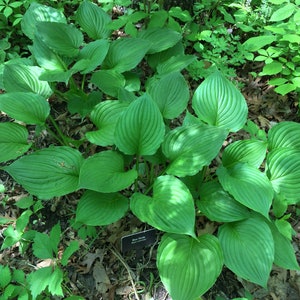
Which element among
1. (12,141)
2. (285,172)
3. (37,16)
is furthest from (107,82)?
(285,172)

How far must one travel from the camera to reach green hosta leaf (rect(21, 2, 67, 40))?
3096 millimetres

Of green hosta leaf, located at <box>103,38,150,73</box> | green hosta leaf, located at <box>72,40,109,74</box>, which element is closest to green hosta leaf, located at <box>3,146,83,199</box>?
green hosta leaf, located at <box>72,40,109,74</box>

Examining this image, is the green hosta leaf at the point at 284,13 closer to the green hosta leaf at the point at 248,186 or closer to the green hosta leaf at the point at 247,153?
the green hosta leaf at the point at 247,153

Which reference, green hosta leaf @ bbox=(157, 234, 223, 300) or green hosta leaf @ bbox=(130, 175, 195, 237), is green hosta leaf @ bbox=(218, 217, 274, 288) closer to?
green hosta leaf @ bbox=(157, 234, 223, 300)

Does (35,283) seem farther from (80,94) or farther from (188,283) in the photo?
(80,94)

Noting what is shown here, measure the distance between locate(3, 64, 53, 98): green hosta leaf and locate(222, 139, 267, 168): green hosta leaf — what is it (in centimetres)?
147

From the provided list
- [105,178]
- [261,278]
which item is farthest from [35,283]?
[261,278]

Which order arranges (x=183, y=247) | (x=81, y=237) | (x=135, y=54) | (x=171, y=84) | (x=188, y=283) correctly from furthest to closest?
(x=135, y=54) < (x=171, y=84) < (x=81, y=237) < (x=183, y=247) < (x=188, y=283)

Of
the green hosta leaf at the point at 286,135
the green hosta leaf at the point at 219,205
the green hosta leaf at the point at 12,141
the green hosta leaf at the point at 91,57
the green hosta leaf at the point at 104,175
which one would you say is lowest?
the green hosta leaf at the point at 219,205

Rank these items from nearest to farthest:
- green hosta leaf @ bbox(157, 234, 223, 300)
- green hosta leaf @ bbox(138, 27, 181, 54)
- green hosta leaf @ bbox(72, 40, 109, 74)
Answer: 1. green hosta leaf @ bbox(157, 234, 223, 300)
2. green hosta leaf @ bbox(72, 40, 109, 74)
3. green hosta leaf @ bbox(138, 27, 181, 54)

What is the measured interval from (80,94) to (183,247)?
Answer: 5.24ft

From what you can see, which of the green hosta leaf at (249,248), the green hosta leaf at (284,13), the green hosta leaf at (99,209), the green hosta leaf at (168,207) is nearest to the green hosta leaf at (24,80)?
the green hosta leaf at (99,209)

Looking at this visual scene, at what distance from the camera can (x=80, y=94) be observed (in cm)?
298

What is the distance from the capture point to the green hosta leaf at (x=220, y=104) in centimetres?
243
